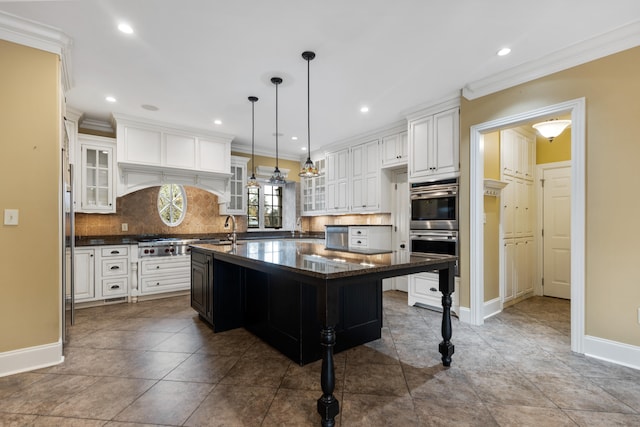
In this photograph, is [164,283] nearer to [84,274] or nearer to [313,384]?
[84,274]

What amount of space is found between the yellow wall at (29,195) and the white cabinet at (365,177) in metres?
4.09

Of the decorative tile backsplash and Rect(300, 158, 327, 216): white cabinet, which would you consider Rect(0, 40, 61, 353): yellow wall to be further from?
Rect(300, 158, 327, 216): white cabinet

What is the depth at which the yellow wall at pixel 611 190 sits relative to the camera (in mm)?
2441

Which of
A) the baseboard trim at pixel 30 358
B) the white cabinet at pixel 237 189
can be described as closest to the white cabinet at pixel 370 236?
the white cabinet at pixel 237 189

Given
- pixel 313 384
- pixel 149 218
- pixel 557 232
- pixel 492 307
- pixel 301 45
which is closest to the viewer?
pixel 313 384

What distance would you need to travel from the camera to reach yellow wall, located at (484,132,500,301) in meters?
3.70

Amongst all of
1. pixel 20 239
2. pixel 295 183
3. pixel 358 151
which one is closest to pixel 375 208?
pixel 358 151

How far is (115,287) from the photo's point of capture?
4309 mm

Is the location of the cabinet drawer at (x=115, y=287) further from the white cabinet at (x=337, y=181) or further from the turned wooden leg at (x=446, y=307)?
the turned wooden leg at (x=446, y=307)

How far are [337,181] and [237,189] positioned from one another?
1.94m

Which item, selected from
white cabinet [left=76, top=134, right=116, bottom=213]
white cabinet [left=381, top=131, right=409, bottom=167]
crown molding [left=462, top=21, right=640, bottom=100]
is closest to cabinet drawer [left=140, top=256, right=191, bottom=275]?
white cabinet [left=76, top=134, right=116, bottom=213]

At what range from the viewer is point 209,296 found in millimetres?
3230

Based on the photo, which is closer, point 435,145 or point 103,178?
point 435,145

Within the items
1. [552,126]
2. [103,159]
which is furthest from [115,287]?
[552,126]
